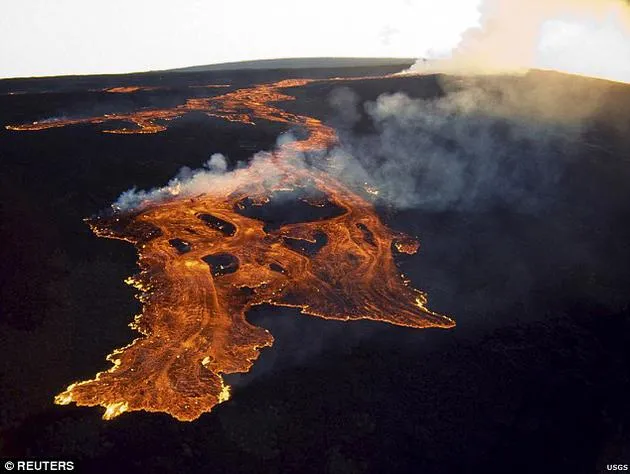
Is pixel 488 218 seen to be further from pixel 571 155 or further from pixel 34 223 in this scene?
pixel 34 223

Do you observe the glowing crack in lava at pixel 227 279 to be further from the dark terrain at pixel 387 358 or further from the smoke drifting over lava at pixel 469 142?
the smoke drifting over lava at pixel 469 142

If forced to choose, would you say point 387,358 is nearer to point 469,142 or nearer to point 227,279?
point 227,279

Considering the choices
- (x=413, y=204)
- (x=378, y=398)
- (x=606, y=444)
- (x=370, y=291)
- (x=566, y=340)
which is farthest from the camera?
(x=413, y=204)

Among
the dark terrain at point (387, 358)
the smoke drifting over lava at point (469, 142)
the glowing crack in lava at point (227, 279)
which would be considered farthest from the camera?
the smoke drifting over lava at point (469, 142)

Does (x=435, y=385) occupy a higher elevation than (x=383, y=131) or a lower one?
lower

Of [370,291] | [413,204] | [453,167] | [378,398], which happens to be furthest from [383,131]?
[378,398]

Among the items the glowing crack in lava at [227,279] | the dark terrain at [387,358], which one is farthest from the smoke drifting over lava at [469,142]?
the glowing crack in lava at [227,279]
